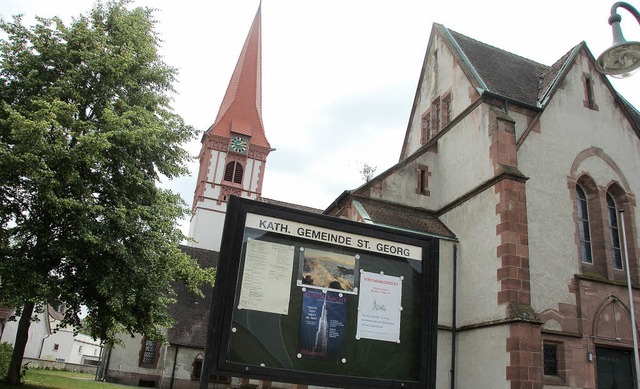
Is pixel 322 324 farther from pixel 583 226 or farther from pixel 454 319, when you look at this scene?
pixel 583 226

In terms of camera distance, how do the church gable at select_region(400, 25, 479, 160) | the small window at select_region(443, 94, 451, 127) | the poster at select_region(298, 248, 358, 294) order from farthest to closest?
1. the small window at select_region(443, 94, 451, 127)
2. the church gable at select_region(400, 25, 479, 160)
3. the poster at select_region(298, 248, 358, 294)

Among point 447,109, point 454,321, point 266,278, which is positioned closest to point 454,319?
point 454,321

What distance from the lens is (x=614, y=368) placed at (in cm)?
1381

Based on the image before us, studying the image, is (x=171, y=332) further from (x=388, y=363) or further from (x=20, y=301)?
(x=388, y=363)

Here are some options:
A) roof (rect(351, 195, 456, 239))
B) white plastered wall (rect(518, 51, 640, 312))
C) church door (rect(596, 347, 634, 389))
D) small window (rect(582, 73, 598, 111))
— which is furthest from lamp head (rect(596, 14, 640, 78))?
small window (rect(582, 73, 598, 111))

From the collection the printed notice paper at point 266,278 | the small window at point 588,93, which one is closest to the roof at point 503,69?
the small window at point 588,93

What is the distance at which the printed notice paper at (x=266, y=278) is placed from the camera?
4.93m

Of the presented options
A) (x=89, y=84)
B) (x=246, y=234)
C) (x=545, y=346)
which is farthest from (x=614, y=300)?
(x=89, y=84)

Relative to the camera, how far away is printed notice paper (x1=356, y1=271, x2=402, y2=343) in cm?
529

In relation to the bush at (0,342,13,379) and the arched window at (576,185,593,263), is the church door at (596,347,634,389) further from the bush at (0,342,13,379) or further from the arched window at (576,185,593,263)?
the bush at (0,342,13,379)

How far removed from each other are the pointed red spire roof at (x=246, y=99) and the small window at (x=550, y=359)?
4446 centimetres

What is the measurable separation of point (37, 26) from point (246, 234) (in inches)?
635

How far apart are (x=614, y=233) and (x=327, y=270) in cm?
1402

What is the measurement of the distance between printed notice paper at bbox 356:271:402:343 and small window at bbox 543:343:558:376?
976 cm
